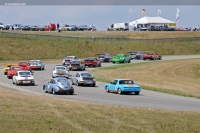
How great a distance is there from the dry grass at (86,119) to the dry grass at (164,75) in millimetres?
17853

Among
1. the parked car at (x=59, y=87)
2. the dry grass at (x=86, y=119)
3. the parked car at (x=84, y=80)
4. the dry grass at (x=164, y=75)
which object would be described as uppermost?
the dry grass at (x=86, y=119)

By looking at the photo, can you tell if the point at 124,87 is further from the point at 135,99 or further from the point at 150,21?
the point at 150,21

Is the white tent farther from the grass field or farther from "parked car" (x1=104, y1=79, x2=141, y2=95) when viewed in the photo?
"parked car" (x1=104, y1=79, x2=141, y2=95)

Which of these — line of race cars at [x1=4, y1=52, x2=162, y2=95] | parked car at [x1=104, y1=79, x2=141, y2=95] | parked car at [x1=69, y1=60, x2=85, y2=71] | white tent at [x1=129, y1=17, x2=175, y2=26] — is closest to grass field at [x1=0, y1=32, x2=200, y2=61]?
parked car at [x1=69, y1=60, x2=85, y2=71]

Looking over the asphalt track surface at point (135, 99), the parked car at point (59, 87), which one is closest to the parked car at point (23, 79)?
the asphalt track surface at point (135, 99)

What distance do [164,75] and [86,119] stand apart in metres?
41.5

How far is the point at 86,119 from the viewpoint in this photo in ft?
79.4

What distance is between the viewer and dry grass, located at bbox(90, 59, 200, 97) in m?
51.8

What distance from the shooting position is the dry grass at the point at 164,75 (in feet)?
170

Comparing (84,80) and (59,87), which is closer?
(59,87)

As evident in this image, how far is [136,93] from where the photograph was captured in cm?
4378

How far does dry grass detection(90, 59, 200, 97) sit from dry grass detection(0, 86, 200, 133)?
1785 cm

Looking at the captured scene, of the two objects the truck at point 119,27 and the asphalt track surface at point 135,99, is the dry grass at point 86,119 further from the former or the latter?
the truck at point 119,27

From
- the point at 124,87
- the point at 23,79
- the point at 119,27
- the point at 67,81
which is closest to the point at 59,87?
the point at 67,81
